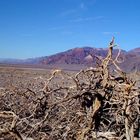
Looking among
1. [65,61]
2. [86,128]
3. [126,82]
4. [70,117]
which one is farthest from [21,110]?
[65,61]

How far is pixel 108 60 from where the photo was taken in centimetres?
413

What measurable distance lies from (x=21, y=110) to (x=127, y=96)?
118cm

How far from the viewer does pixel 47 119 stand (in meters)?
3.99

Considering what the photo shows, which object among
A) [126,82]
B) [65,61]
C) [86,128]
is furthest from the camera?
[65,61]

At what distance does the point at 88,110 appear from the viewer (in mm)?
4023

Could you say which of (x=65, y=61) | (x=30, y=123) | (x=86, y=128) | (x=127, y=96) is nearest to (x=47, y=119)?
(x=30, y=123)

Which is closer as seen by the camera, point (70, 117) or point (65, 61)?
point (70, 117)

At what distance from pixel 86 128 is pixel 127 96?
1.58 ft

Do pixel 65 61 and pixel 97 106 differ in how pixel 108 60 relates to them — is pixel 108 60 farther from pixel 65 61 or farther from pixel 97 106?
pixel 65 61

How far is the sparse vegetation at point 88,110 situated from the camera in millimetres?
3791

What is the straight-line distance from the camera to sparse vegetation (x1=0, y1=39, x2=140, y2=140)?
12.4ft

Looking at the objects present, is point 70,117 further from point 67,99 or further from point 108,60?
point 108,60

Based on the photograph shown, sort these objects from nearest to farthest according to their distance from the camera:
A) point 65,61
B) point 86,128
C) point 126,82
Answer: point 86,128 → point 126,82 → point 65,61

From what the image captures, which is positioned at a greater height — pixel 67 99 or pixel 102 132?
pixel 67 99
